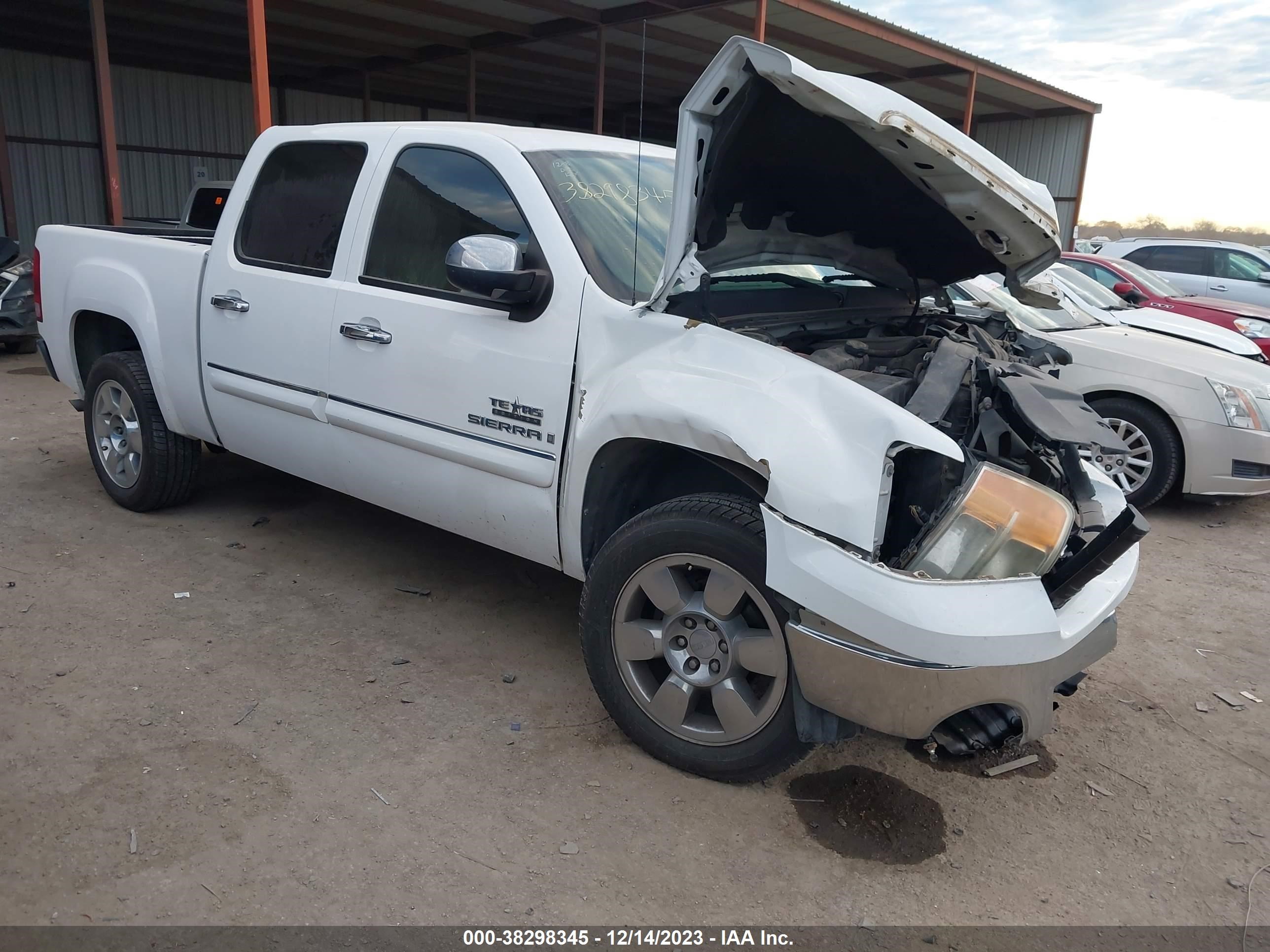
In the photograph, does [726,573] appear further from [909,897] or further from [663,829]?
[909,897]

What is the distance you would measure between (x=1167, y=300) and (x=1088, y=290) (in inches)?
96.6

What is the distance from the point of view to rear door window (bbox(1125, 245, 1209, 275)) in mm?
14617

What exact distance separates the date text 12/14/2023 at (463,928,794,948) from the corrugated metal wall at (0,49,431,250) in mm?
16656

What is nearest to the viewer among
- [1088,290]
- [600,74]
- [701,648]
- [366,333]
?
[701,648]

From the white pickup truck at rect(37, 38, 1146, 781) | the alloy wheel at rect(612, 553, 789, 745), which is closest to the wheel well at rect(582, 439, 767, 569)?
the white pickup truck at rect(37, 38, 1146, 781)

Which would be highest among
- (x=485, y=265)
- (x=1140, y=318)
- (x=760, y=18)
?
(x=760, y=18)

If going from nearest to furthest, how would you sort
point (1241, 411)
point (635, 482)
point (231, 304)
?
point (635, 482)
point (231, 304)
point (1241, 411)

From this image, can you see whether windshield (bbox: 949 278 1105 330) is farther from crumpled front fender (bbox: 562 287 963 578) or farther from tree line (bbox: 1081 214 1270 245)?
tree line (bbox: 1081 214 1270 245)

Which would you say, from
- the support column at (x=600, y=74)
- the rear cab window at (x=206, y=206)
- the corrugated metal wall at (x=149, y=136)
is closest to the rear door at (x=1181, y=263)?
the corrugated metal wall at (x=149, y=136)

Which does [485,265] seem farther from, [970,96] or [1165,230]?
[1165,230]

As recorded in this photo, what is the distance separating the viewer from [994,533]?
2520mm

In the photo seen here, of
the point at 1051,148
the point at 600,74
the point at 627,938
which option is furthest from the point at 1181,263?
the point at 627,938

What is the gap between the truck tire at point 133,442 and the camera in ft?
16.1

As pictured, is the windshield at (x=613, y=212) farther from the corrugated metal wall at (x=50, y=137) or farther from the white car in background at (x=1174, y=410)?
the corrugated metal wall at (x=50, y=137)
